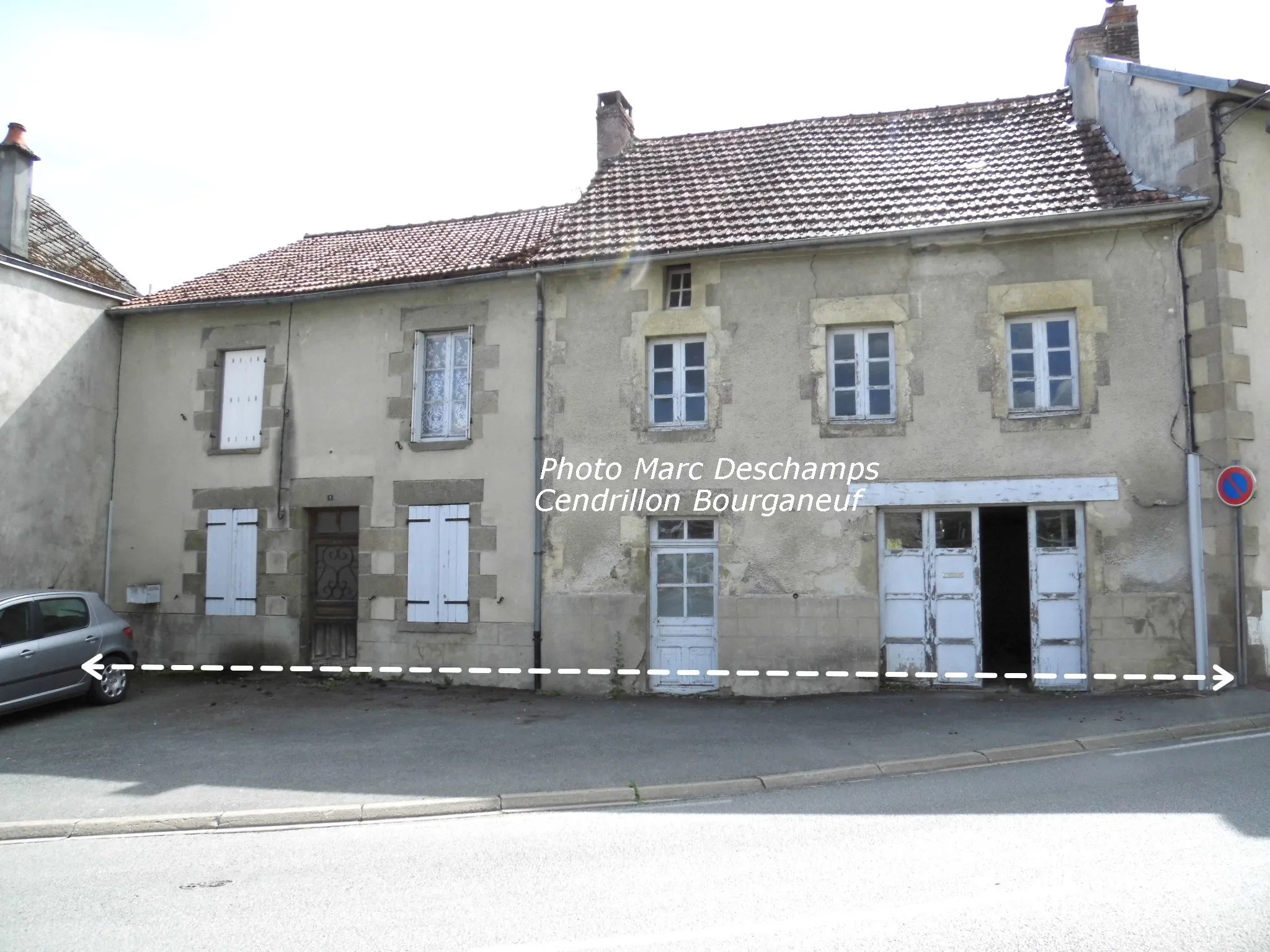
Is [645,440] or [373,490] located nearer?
[645,440]

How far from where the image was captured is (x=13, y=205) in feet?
44.3

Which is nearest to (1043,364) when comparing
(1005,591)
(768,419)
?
(768,419)

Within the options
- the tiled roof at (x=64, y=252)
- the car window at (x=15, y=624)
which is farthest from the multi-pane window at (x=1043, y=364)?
the tiled roof at (x=64, y=252)

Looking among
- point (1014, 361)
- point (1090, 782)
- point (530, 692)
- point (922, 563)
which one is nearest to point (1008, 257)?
point (1014, 361)

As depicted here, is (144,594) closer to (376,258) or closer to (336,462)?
(336,462)

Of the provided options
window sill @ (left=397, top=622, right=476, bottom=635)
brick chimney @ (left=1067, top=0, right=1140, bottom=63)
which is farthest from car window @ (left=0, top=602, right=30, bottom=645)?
brick chimney @ (left=1067, top=0, right=1140, bottom=63)

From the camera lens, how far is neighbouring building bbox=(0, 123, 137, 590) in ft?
41.9

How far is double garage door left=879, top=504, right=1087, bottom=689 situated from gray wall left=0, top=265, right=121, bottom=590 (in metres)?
11.1

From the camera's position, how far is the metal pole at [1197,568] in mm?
10297

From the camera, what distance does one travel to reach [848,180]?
12.7 meters

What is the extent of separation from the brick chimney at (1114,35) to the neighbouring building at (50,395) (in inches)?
565

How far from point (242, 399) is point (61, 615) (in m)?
4.46

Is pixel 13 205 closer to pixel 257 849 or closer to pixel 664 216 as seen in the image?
pixel 664 216

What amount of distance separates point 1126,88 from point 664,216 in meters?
5.84
